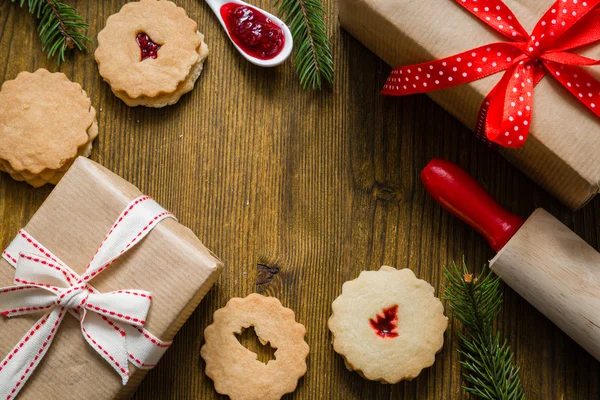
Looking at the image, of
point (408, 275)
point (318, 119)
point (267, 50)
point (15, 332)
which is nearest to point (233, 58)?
point (267, 50)

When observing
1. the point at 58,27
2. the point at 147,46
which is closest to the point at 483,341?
the point at 147,46

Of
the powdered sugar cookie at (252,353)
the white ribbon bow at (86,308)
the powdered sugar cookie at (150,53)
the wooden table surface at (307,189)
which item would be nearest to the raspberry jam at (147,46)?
the powdered sugar cookie at (150,53)

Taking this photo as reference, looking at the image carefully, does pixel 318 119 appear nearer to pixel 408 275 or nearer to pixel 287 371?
pixel 408 275

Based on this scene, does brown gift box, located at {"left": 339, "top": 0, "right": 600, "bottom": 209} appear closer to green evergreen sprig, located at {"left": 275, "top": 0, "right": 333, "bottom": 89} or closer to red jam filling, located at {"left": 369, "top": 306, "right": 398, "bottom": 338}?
green evergreen sprig, located at {"left": 275, "top": 0, "right": 333, "bottom": 89}

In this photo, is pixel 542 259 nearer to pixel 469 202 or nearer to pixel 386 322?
pixel 469 202

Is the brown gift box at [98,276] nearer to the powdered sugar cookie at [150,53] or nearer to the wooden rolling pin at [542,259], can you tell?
the powdered sugar cookie at [150,53]

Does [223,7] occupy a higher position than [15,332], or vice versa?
[223,7]
